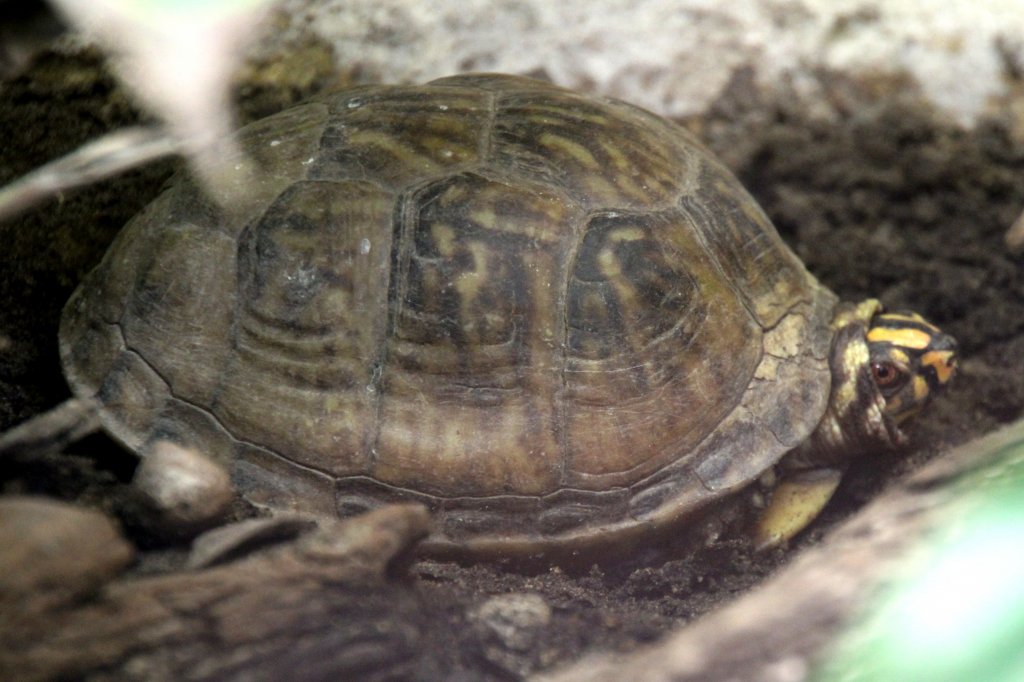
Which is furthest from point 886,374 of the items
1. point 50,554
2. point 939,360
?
point 50,554

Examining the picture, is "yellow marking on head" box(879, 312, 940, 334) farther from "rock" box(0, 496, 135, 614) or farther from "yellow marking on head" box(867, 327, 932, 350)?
"rock" box(0, 496, 135, 614)

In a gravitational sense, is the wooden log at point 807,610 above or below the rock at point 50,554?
below

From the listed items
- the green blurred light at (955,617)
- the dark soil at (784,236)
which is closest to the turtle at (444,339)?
the dark soil at (784,236)

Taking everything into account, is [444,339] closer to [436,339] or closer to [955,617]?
[436,339]

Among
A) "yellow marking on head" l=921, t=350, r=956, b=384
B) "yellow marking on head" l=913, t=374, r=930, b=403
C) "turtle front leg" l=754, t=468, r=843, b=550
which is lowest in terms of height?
"turtle front leg" l=754, t=468, r=843, b=550

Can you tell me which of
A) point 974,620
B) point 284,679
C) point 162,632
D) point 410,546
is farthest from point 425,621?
point 974,620

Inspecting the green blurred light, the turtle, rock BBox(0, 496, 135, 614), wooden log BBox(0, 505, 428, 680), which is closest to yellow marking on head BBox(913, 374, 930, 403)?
the turtle

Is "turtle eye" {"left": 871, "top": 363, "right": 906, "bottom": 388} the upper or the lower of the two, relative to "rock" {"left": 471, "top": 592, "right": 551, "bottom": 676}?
upper

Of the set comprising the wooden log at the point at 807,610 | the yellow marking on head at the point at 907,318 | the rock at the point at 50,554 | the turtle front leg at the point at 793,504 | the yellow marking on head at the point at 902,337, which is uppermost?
the yellow marking on head at the point at 907,318

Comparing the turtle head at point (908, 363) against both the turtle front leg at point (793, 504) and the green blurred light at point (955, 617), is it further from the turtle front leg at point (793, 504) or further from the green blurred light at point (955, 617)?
the green blurred light at point (955, 617)

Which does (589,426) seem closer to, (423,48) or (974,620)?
(974,620)
